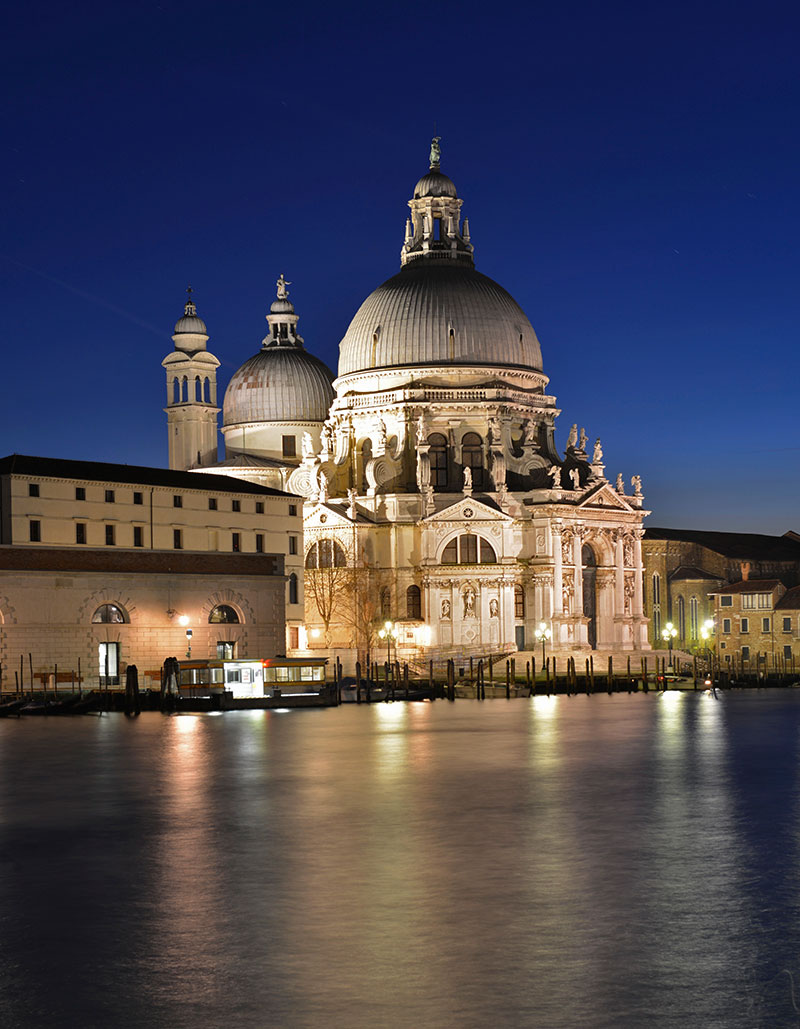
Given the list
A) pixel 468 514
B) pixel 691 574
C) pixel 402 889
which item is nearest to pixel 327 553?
pixel 468 514

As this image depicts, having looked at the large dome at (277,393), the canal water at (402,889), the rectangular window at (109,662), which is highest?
the large dome at (277,393)

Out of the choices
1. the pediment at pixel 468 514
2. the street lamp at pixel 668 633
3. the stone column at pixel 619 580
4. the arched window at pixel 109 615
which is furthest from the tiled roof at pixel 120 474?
the street lamp at pixel 668 633

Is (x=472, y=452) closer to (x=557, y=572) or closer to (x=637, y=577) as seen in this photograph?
(x=557, y=572)

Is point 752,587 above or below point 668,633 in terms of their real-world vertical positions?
above

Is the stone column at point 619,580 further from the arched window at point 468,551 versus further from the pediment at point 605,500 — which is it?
the arched window at point 468,551

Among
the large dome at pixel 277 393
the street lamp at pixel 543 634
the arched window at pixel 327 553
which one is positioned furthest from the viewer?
the large dome at pixel 277 393

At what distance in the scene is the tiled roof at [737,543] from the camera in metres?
89.7

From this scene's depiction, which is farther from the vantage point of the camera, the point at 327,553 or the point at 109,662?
the point at 327,553

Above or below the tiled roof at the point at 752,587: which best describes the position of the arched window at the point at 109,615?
below

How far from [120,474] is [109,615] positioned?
695 centimetres

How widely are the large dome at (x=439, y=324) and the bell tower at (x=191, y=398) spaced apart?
8016mm

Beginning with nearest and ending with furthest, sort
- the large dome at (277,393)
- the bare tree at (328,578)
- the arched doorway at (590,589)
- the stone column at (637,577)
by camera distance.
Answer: the bare tree at (328,578), the arched doorway at (590,589), the stone column at (637,577), the large dome at (277,393)

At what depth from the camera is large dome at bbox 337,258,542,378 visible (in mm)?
77812

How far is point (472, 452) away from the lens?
77.6 meters
